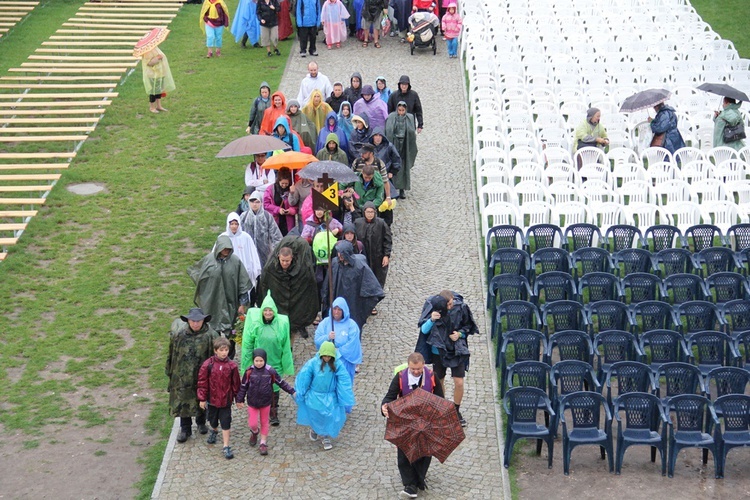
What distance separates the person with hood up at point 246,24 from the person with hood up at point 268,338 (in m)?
14.6

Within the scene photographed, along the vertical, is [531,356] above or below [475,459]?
above

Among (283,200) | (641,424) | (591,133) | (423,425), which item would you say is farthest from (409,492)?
(591,133)

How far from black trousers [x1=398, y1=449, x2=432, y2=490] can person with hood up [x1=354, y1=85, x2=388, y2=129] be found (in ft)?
27.1

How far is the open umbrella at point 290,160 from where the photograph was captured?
15758 millimetres

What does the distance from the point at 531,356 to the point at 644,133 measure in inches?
288

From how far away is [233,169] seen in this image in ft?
65.9

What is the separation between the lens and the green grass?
13664mm

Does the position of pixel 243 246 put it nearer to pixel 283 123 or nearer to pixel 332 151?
pixel 332 151

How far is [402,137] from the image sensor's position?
1820cm

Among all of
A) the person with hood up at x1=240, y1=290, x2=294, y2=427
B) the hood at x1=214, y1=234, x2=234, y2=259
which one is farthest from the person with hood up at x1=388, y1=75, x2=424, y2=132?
the person with hood up at x1=240, y1=290, x2=294, y2=427

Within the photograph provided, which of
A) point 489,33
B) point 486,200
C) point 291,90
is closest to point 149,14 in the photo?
point 291,90

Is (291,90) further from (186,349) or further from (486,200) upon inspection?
(186,349)

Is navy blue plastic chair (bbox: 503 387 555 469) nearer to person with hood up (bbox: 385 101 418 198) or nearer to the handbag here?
person with hood up (bbox: 385 101 418 198)

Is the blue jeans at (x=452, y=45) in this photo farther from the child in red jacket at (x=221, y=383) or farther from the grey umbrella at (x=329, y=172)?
the child in red jacket at (x=221, y=383)
